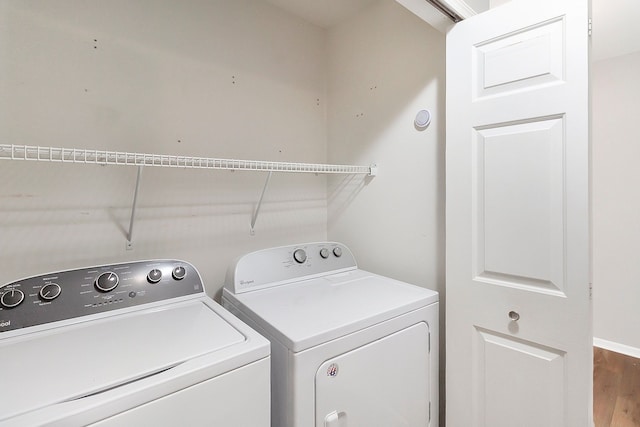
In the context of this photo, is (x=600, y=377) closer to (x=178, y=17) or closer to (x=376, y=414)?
(x=376, y=414)

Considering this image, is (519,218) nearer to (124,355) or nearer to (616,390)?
(124,355)

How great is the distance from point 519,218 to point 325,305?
86 cm

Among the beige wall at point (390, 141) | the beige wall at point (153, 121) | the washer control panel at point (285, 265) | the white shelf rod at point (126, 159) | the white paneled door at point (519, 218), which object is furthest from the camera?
the beige wall at point (390, 141)

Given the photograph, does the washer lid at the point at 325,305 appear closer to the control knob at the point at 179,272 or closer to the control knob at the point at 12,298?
the control knob at the point at 179,272

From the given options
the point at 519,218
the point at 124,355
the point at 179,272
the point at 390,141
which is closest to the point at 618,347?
the point at 519,218

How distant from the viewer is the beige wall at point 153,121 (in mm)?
1225

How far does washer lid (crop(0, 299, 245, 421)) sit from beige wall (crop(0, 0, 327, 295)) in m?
0.44

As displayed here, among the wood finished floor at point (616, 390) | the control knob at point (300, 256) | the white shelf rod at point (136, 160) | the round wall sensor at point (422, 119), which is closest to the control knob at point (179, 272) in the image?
the white shelf rod at point (136, 160)

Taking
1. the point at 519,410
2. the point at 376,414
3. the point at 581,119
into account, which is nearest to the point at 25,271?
the point at 376,414

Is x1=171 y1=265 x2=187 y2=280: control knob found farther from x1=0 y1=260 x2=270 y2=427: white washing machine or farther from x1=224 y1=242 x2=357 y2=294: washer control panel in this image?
x1=224 y1=242 x2=357 y2=294: washer control panel

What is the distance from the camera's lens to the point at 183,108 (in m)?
1.60

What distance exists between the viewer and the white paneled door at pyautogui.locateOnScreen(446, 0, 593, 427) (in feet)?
3.68

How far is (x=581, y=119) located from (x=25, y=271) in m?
2.16

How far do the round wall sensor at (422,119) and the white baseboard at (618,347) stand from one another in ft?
10.0
